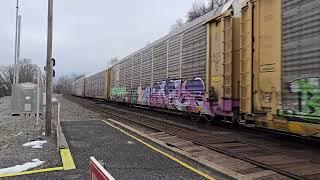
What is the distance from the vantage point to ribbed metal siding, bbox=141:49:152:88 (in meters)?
22.1

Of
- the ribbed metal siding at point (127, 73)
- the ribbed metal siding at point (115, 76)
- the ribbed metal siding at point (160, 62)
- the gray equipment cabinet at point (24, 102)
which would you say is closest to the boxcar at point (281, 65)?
the ribbed metal siding at point (160, 62)

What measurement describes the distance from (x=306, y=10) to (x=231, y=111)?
4.32 m

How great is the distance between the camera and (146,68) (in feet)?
75.2

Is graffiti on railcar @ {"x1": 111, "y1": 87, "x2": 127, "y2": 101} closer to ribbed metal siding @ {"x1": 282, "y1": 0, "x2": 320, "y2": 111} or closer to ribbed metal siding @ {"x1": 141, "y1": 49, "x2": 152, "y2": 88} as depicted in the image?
ribbed metal siding @ {"x1": 141, "y1": 49, "x2": 152, "y2": 88}

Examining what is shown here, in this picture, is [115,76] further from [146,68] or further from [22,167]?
[22,167]

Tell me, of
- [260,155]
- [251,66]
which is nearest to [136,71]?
[251,66]

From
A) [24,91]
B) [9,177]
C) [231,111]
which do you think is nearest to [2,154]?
[9,177]

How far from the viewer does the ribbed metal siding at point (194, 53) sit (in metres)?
14.1

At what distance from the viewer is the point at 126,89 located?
1159 inches

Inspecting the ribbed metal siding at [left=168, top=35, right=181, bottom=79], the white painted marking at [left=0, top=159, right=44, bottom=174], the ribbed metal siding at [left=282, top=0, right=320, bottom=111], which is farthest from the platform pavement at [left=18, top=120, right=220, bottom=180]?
the ribbed metal siding at [left=168, top=35, right=181, bottom=79]

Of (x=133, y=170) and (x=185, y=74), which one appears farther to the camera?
(x=185, y=74)

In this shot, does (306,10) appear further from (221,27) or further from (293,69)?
(221,27)

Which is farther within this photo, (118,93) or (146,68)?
(118,93)

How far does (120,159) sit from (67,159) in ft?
3.73
